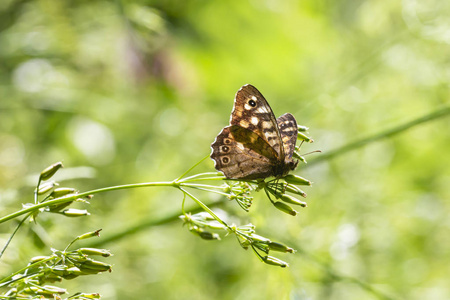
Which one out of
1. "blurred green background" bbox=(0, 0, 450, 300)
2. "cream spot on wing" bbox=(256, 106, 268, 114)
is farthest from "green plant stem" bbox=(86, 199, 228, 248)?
"cream spot on wing" bbox=(256, 106, 268, 114)

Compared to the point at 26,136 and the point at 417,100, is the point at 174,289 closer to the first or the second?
the point at 26,136

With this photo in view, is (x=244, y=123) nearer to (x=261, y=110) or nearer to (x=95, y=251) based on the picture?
Answer: (x=261, y=110)

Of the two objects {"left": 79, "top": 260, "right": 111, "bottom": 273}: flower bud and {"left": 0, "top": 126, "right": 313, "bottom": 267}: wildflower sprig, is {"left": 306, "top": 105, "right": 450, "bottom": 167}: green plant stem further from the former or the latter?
{"left": 79, "top": 260, "right": 111, "bottom": 273}: flower bud

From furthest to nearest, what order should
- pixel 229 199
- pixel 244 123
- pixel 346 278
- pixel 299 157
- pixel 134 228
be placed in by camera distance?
pixel 346 278
pixel 134 228
pixel 244 123
pixel 299 157
pixel 229 199

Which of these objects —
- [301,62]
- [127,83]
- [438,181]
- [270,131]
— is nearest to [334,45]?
[301,62]

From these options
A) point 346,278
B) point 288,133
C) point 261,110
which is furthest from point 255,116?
point 346,278

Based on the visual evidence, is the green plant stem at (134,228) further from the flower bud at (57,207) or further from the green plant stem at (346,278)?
the flower bud at (57,207)
